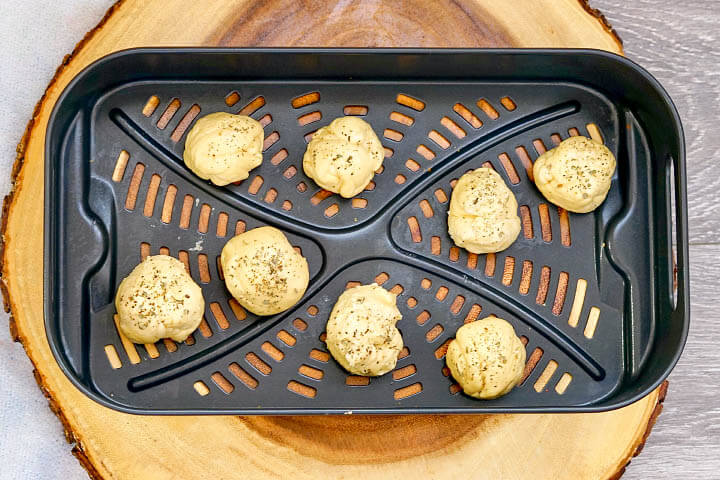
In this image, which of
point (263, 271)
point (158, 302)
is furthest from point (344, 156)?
point (158, 302)

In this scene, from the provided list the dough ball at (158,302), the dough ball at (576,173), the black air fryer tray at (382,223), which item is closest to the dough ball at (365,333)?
the black air fryer tray at (382,223)

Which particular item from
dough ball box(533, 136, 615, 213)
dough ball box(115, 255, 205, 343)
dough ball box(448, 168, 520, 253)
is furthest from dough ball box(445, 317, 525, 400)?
dough ball box(115, 255, 205, 343)

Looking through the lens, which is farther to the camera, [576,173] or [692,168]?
[692,168]

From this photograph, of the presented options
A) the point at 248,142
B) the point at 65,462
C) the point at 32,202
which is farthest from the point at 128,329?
the point at 65,462

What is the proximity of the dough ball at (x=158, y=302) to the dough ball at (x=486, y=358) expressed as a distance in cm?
54

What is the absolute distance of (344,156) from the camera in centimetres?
139

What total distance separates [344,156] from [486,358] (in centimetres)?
50

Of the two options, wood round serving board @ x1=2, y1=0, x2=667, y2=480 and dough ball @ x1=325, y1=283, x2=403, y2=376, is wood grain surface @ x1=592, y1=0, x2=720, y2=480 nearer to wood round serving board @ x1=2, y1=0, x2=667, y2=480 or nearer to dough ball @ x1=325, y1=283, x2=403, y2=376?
wood round serving board @ x1=2, y1=0, x2=667, y2=480

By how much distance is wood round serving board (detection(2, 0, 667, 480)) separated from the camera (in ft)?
4.67

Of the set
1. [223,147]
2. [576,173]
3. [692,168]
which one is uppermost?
[692,168]

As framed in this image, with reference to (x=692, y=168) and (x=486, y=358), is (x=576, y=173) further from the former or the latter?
(x=692, y=168)

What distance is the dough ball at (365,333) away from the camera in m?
1.38

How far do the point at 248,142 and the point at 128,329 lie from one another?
0.45m

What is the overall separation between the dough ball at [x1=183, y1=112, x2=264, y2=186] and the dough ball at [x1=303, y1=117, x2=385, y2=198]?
0.12m
